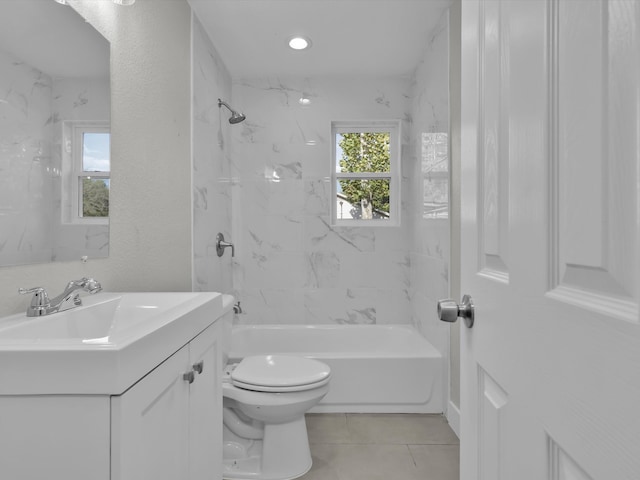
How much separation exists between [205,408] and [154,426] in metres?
0.43

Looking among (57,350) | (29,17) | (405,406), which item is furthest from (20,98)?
(405,406)

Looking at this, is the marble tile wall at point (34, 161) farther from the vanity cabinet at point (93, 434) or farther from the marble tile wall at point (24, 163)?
the vanity cabinet at point (93, 434)

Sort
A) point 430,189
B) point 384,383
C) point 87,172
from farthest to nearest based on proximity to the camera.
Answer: point 430,189 → point 384,383 → point 87,172

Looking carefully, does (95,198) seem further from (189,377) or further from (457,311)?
(457,311)

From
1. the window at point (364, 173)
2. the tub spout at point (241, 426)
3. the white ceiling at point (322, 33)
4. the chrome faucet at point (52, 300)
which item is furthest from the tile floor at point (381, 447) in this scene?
the white ceiling at point (322, 33)

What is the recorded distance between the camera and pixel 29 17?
1.16m

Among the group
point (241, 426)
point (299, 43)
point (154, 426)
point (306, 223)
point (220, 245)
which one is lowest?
point (241, 426)

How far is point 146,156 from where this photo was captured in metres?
1.81

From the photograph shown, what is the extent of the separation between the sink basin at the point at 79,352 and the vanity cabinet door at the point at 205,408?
0.12 metres

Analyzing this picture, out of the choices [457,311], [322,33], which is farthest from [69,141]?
[322,33]

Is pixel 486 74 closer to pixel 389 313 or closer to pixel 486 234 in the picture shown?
pixel 486 234

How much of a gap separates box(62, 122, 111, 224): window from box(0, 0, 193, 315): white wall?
6cm

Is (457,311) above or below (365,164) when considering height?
below

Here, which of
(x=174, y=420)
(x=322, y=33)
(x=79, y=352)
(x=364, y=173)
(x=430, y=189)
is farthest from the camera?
(x=364, y=173)
